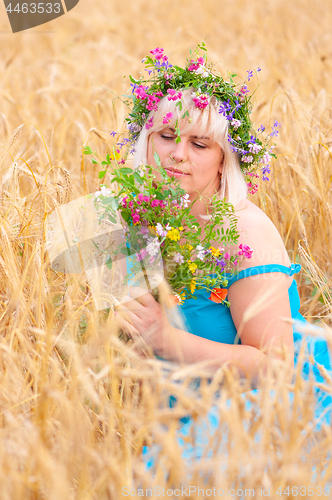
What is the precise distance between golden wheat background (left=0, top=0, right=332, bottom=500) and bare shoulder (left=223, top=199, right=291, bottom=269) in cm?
20

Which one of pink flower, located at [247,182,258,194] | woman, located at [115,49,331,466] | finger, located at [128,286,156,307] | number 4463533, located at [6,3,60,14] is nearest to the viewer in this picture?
finger, located at [128,286,156,307]

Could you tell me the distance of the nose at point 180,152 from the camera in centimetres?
157

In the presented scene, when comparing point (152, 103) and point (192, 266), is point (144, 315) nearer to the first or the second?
point (192, 266)

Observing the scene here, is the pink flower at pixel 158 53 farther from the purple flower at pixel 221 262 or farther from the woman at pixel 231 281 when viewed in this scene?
the purple flower at pixel 221 262

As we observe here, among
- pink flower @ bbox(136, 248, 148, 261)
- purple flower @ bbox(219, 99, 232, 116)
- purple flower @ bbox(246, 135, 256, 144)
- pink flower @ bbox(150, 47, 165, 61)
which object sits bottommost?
pink flower @ bbox(136, 248, 148, 261)

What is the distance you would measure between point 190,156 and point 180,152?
55 millimetres

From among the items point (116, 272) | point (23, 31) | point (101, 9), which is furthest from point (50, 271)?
point (101, 9)

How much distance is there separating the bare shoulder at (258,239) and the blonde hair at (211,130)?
2.8 inches

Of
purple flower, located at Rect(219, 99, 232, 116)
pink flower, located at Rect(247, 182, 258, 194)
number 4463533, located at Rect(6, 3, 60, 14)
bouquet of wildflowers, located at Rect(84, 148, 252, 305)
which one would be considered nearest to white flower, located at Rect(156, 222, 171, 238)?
bouquet of wildflowers, located at Rect(84, 148, 252, 305)

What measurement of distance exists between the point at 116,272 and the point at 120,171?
13.9 inches

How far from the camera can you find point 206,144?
1.64 m

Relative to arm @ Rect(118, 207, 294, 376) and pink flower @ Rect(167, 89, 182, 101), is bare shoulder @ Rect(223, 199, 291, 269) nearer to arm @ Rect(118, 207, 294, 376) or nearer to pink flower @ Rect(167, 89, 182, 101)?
arm @ Rect(118, 207, 294, 376)

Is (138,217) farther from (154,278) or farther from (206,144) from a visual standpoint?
(206,144)

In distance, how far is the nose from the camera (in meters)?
1.57
